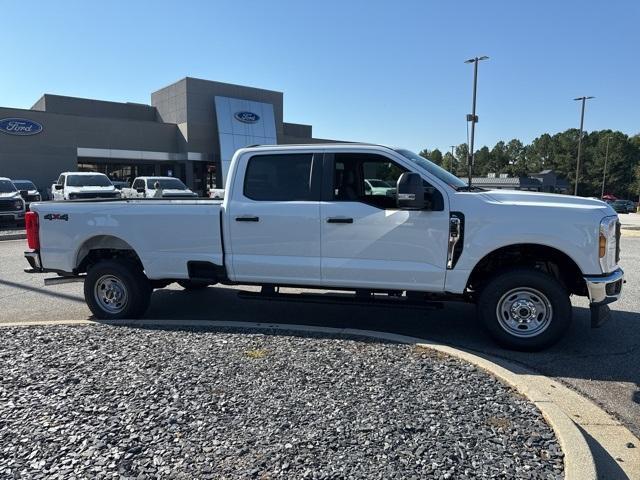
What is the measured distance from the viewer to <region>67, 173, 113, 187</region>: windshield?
21.5 metres

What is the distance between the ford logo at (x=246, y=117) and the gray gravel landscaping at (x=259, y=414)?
134 ft

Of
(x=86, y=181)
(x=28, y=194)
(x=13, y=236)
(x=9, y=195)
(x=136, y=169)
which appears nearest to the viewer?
(x=13, y=236)

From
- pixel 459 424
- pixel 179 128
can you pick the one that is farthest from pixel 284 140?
pixel 459 424

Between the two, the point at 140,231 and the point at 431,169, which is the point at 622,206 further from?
the point at 140,231

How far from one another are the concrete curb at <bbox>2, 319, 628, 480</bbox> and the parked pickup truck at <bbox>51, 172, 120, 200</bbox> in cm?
1650

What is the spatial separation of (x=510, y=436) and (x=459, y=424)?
312 millimetres

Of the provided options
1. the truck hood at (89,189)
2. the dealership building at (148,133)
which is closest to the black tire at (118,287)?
the truck hood at (89,189)

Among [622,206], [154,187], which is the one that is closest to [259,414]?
[154,187]

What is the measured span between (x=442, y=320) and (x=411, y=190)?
2158 millimetres

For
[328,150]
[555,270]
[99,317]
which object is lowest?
[99,317]

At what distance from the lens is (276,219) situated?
5559 mm

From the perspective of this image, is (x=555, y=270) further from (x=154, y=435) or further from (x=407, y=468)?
(x=154, y=435)

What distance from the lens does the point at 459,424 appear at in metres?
3.28

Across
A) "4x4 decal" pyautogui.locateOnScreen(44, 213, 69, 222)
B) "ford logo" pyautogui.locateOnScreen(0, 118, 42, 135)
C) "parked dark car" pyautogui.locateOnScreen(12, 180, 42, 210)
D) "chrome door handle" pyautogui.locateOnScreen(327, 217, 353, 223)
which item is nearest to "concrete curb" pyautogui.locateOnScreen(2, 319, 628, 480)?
"chrome door handle" pyautogui.locateOnScreen(327, 217, 353, 223)
